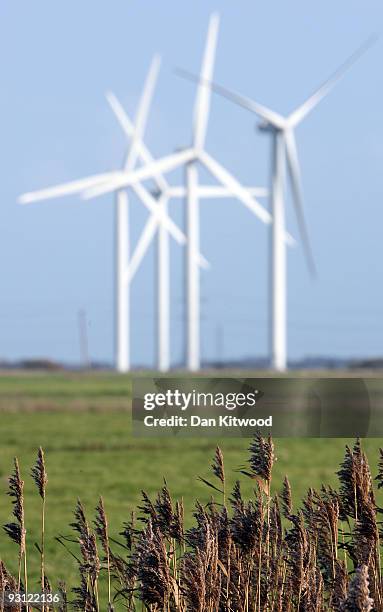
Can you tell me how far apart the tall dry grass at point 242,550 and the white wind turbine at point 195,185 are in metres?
52.1

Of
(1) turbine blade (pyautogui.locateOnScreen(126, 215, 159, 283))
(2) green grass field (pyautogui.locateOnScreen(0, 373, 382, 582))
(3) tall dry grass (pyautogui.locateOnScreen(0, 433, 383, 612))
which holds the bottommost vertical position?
(3) tall dry grass (pyautogui.locateOnScreen(0, 433, 383, 612))

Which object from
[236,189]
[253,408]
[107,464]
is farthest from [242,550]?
[236,189]

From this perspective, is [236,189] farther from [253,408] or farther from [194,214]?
[253,408]

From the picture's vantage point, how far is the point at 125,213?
3187 inches

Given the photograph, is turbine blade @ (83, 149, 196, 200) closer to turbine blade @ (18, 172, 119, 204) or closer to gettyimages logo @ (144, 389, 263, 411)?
turbine blade @ (18, 172, 119, 204)

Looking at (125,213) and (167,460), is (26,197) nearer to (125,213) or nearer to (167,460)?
(125,213)

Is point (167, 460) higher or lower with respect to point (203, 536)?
higher

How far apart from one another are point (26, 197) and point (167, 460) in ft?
106

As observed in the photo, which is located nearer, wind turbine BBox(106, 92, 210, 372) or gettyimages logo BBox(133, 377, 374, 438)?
gettyimages logo BBox(133, 377, 374, 438)

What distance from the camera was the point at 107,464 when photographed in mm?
26328

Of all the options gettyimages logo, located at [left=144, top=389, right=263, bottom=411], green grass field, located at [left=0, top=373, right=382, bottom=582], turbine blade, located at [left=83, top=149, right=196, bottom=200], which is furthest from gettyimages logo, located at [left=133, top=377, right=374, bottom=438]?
turbine blade, located at [left=83, top=149, right=196, bottom=200]

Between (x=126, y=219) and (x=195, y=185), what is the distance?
949 centimetres

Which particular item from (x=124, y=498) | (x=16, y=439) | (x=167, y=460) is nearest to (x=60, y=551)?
(x=124, y=498)

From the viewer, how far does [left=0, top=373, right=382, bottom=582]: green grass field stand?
1627 centimetres
